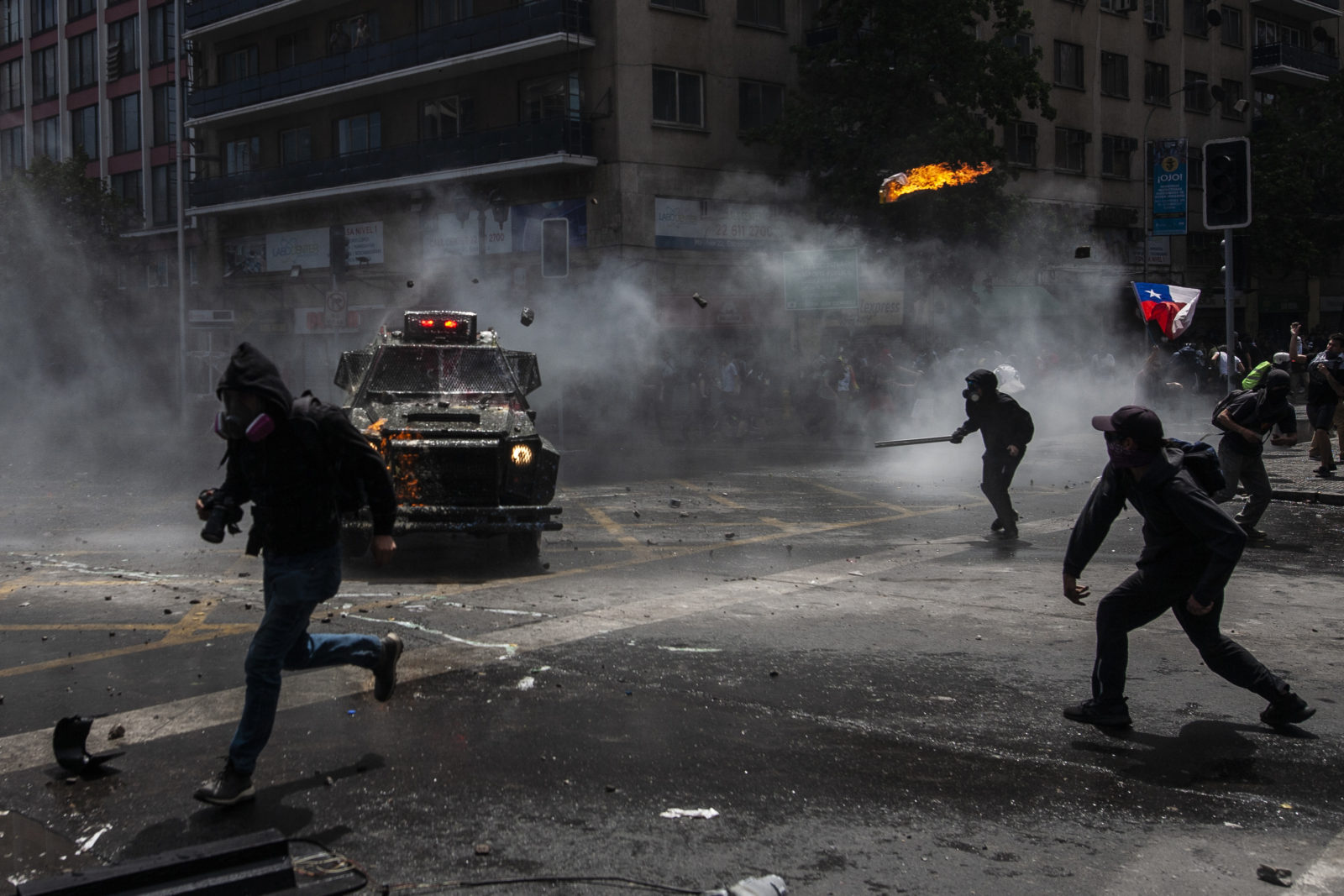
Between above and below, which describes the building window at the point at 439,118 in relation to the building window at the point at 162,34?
below

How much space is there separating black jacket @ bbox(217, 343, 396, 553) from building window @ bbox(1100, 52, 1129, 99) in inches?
1430

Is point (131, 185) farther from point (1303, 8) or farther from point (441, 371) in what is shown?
point (1303, 8)

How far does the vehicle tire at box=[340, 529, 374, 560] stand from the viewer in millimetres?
8859

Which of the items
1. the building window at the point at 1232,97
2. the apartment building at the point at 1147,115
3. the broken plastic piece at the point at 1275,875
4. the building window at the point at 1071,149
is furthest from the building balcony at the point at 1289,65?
the broken plastic piece at the point at 1275,875

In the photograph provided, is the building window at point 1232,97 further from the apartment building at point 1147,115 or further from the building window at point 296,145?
the building window at point 296,145

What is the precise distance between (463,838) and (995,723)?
7.77ft

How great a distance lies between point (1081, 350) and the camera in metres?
28.5

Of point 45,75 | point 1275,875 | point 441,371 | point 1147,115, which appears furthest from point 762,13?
point 45,75

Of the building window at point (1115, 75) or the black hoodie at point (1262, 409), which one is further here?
the building window at point (1115, 75)

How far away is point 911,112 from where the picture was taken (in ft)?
85.4

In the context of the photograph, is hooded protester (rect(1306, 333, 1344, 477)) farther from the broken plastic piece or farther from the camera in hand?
the camera in hand

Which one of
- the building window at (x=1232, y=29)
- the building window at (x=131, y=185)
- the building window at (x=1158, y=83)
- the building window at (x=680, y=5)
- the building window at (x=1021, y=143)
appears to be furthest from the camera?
the building window at (x=131, y=185)

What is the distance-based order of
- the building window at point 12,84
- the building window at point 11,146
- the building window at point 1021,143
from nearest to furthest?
the building window at point 1021,143 < the building window at point 11,146 < the building window at point 12,84

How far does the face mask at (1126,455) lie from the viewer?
492cm
